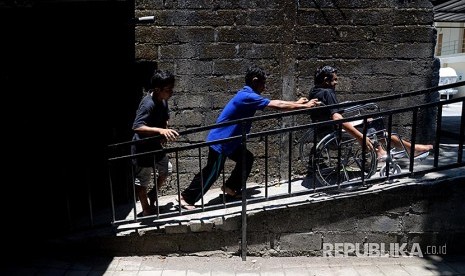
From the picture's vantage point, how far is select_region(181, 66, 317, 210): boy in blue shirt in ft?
13.4

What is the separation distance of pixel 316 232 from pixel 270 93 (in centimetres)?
193

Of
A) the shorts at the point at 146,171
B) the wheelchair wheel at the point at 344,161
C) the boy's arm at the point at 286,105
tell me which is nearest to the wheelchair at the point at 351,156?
the wheelchair wheel at the point at 344,161

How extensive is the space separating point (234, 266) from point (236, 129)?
1.43 metres

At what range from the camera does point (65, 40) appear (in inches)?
178

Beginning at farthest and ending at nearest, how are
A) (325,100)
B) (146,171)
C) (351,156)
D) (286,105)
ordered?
(351,156) → (325,100) → (146,171) → (286,105)

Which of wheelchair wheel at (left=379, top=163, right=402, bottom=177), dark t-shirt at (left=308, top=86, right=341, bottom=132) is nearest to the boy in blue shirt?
dark t-shirt at (left=308, top=86, right=341, bottom=132)

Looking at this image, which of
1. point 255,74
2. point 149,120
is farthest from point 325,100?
point 149,120

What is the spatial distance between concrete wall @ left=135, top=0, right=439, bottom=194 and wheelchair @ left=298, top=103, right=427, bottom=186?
2.12ft

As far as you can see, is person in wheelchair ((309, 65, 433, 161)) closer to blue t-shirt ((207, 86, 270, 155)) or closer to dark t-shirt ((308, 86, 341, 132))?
dark t-shirt ((308, 86, 341, 132))

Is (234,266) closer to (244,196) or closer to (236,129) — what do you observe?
(244,196)

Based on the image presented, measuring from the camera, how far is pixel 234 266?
400cm

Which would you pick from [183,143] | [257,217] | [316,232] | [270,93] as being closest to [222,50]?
[270,93]

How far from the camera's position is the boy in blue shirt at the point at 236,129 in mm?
4086

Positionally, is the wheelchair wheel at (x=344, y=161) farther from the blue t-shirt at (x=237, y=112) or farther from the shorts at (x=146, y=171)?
the shorts at (x=146, y=171)
